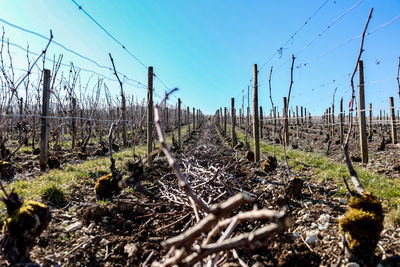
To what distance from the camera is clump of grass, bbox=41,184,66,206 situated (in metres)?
3.12

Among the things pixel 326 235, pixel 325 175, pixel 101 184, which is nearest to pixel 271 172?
pixel 325 175

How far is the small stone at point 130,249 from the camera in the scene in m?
2.01

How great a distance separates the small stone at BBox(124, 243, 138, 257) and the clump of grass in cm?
160

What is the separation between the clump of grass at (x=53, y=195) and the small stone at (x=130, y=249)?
5.24 feet

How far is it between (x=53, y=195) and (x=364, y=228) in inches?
145

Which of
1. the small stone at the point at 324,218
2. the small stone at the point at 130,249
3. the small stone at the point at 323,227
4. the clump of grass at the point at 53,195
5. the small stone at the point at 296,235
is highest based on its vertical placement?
the clump of grass at the point at 53,195

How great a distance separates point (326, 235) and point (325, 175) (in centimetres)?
219

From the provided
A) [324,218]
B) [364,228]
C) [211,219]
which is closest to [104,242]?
[211,219]

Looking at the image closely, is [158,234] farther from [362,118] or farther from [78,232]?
[362,118]

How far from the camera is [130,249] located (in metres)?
2.10

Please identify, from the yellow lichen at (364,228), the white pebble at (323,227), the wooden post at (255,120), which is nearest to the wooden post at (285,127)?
the wooden post at (255,120)

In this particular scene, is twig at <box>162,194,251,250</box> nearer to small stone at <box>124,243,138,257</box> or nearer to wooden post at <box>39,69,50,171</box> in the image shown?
small stone at <box>124,243,138,257</box>

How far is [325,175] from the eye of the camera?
4.14m

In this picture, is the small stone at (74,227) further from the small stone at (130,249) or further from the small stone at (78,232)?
the small stone at (130,249)
